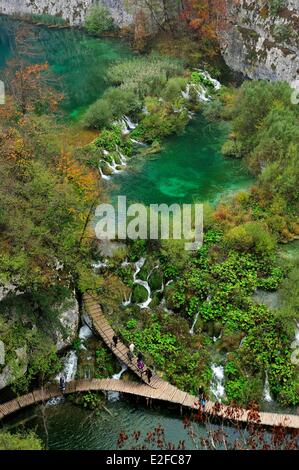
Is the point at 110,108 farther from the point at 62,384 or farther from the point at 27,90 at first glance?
the point at 62,384

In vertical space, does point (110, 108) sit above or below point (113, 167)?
above

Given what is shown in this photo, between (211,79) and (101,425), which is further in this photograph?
(211,79)

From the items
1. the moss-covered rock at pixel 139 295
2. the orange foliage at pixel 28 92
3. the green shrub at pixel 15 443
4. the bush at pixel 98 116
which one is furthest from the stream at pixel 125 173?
the orange foliage at pixel 28 92

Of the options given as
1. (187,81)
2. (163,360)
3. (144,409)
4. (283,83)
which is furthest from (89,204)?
(187,81)

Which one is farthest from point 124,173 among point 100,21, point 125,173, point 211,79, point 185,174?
point 100,21

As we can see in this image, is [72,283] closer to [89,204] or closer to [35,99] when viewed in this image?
[89,204]

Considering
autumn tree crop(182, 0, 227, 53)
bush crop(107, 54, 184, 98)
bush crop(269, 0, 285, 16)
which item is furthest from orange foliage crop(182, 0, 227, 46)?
bush crop(269, 0, 285, 16)
